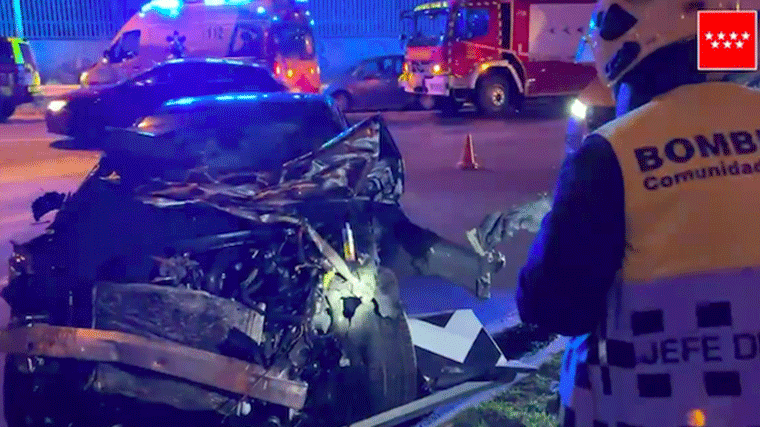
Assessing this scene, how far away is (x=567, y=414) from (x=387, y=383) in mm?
1873

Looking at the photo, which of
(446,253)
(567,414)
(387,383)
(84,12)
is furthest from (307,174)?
(84,12)

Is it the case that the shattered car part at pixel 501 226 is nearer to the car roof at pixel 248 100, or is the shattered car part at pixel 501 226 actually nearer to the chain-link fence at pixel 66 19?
the car roof at pixel 248 100

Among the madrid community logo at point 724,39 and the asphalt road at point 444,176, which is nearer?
the madrid community logo at point 724,39

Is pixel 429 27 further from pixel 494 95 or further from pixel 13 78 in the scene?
pixel 13 78

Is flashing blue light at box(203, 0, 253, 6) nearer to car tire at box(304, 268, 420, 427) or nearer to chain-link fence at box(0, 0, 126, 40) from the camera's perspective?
chain-link fence at box(0, 0, 126, 40)

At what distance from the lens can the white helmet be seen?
172 centimetres

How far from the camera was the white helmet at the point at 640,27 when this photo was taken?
5.65 ft

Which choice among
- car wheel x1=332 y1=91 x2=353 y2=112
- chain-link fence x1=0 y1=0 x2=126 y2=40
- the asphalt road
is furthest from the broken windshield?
chain-link fence x1=0 y1=0 x2=126 y2=40

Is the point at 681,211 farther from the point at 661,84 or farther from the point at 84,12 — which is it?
the point at 84,12

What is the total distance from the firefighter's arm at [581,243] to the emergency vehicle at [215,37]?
15.6 metres

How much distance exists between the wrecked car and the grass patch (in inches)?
23.4

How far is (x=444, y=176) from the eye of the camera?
11609mm

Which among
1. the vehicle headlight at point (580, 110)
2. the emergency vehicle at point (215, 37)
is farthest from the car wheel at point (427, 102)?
the vehicle headlight at point (580, 110)

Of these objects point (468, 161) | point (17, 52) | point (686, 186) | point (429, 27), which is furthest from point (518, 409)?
point (17, 52)
